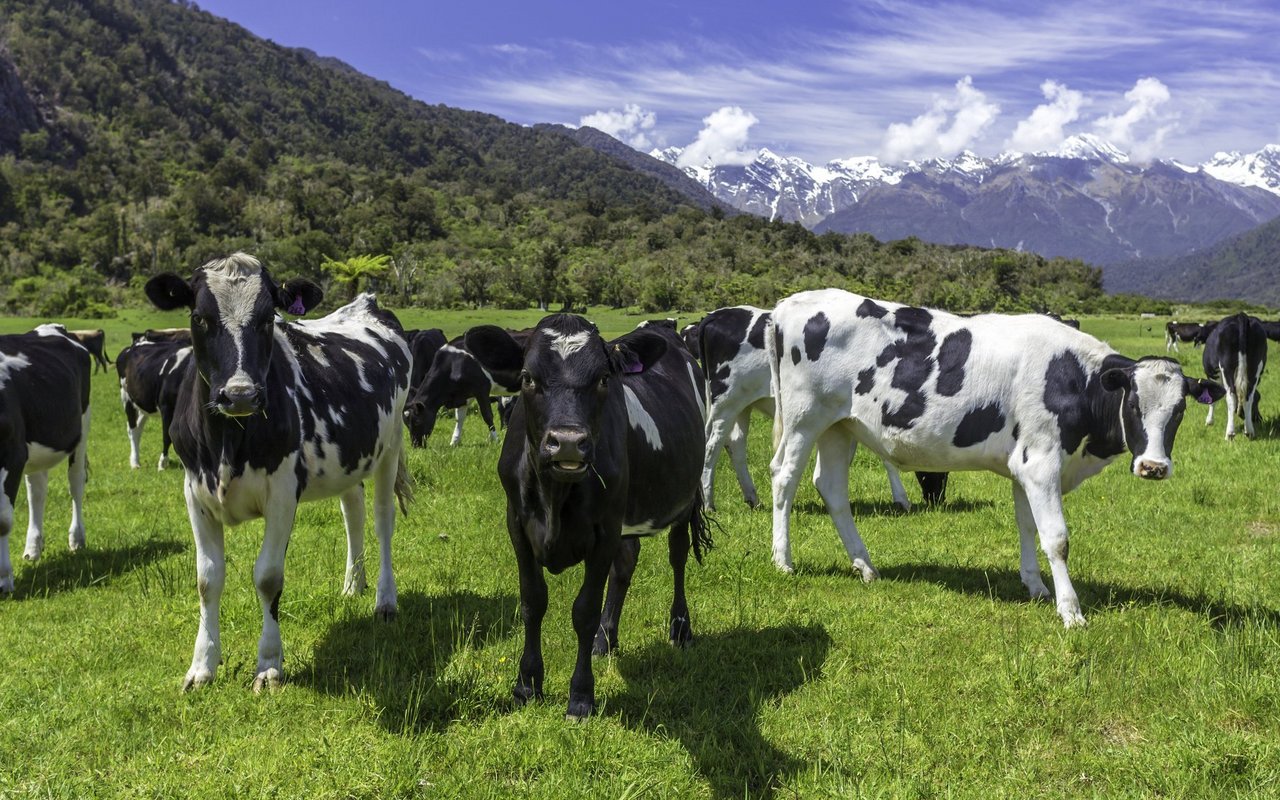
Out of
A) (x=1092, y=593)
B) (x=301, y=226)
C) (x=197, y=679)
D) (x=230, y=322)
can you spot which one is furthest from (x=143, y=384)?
(x=301, y=226)

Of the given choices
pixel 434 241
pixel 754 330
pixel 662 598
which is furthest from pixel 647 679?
pixel 434 241

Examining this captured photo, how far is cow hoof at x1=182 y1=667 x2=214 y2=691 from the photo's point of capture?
539cm

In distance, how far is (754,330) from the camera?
37.2ft

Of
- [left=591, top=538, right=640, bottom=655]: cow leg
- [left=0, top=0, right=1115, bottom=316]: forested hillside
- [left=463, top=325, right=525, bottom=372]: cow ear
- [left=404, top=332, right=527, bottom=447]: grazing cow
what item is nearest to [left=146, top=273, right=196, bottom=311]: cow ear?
[left=463, top=325, right=525, bottom=372]: cow ear

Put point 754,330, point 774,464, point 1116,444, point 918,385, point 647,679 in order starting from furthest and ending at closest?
point 754,330 → point 774,464 → point 918,385 → point 1116,444 → point 647,679

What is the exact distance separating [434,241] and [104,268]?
3581 cm

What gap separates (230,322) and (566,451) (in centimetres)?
234

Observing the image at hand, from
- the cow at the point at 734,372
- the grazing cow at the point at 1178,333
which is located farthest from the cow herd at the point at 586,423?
the grazing cow at the point at 1178,333

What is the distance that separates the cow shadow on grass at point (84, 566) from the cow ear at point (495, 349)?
4566 millimetres

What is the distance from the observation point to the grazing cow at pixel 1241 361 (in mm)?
15328

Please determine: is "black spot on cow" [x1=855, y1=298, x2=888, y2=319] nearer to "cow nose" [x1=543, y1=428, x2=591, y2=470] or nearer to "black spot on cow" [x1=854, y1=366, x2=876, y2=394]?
"black spot on cow" [x1=854, y1=366, x2=876, y2=394]

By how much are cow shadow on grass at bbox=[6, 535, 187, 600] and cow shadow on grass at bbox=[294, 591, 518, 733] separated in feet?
7.57

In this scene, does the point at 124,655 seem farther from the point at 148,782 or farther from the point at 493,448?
the point at 493,448

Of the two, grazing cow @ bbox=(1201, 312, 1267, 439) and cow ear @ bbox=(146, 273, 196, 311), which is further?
grazing cow @ bbox=(1201, 312, 1267, 439)
